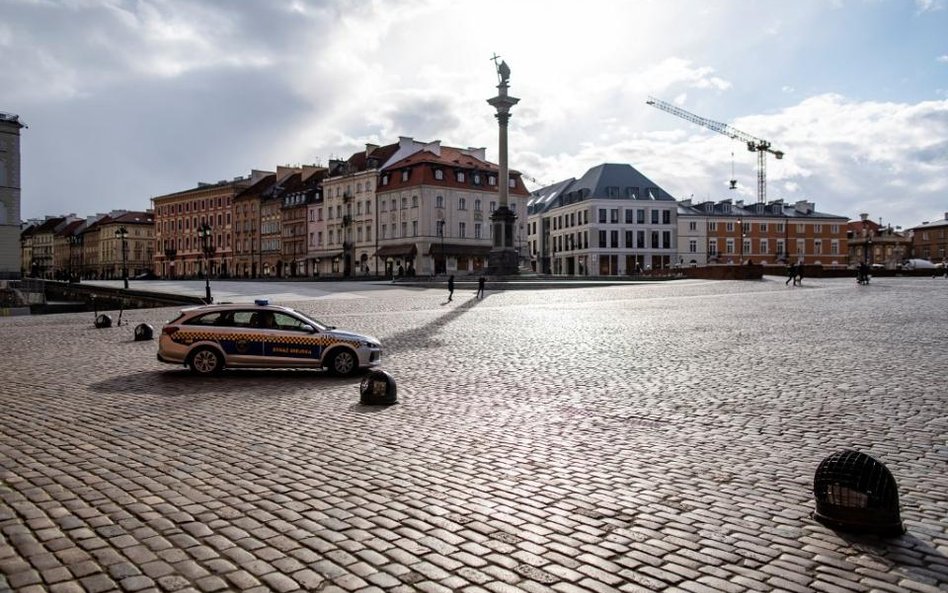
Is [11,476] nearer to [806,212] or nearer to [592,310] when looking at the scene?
[592,310]

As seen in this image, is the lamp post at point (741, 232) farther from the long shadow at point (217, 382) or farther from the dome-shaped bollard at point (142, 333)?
the long shadow at point (217, 382)

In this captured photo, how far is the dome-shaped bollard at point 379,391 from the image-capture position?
31.7ft

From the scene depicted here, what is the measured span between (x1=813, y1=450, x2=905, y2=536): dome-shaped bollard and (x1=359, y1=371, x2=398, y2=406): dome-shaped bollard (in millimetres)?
5783

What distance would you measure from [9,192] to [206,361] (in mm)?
66480

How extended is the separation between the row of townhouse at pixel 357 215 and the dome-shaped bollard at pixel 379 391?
6366cm

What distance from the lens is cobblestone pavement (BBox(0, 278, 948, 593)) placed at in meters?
4.38

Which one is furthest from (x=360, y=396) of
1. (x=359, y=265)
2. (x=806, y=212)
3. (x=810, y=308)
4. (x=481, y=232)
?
(x=806, y=212)

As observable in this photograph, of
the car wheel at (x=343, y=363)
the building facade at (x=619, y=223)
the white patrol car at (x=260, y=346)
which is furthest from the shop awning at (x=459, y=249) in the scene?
the car wheel at (x=343, y=363)

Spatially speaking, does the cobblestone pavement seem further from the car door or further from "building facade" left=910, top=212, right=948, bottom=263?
"building facade" left=910, top=212, right=948, bottom=263

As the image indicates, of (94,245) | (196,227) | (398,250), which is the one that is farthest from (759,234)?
(94,245)

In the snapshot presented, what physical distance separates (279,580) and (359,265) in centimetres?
8442

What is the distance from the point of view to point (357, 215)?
8688cm

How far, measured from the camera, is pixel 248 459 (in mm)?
6848

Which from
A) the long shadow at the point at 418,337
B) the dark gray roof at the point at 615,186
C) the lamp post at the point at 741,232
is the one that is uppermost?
the dark gray roof at the point at 615,186
